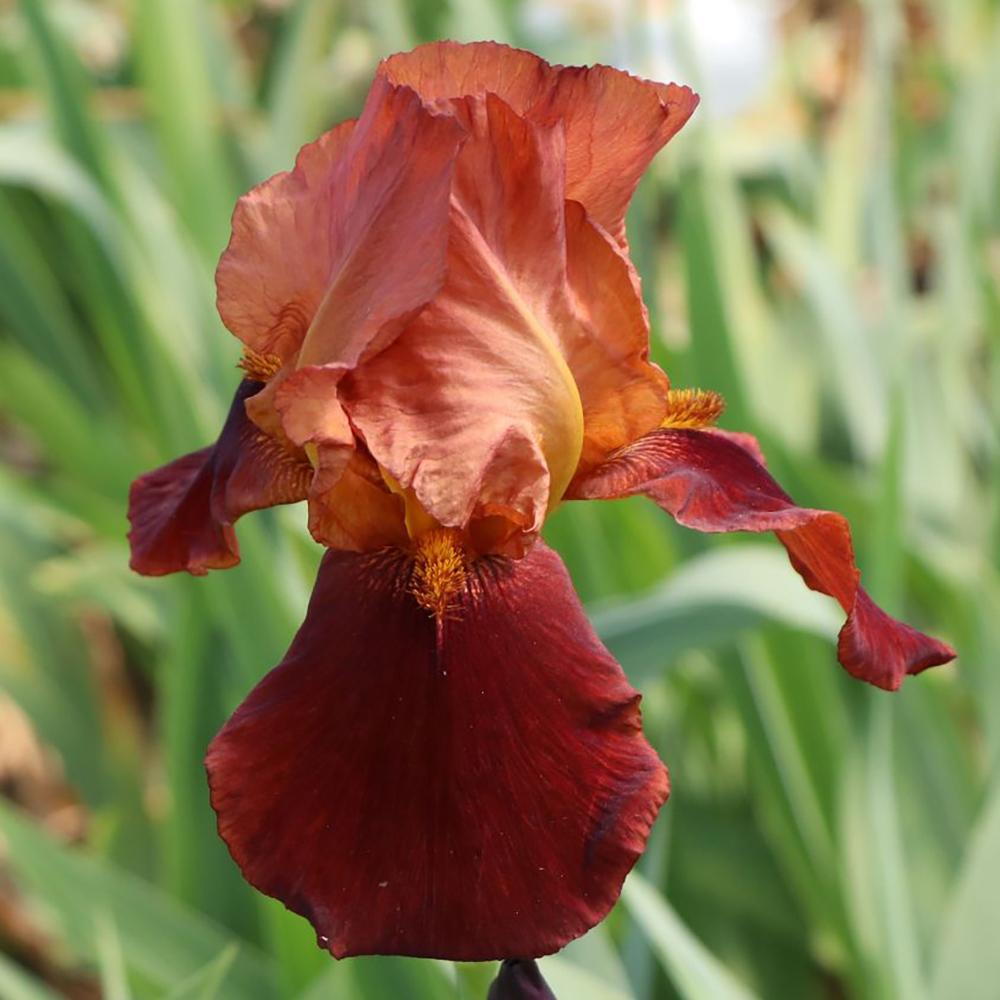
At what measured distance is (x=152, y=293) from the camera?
127cm

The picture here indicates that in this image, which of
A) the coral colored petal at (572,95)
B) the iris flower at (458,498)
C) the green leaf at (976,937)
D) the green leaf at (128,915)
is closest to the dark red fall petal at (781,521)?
the iris flower at (458,498)

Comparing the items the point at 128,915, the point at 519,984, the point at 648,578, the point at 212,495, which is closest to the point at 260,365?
the point at 212,495

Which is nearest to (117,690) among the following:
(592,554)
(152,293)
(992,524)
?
(152,293)

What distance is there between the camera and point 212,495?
0.60m

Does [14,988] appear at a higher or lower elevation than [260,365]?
lower

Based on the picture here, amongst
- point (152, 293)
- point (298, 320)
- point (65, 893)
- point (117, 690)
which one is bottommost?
point (117, 690)

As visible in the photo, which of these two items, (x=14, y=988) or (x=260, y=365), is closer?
(x=260, y=365)

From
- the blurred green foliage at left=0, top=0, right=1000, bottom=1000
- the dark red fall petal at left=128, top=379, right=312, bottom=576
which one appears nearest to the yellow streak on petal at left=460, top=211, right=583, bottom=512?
the dark red fall petal at left=128, top=379, right=312, bottom=576

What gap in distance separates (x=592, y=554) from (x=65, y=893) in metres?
0.46

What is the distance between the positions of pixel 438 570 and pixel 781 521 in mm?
126

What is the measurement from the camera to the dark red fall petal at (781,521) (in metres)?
0.54

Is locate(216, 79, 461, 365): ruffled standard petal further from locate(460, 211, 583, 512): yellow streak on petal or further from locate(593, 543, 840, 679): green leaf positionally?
locate(593, 543, 840, 679): green leaf

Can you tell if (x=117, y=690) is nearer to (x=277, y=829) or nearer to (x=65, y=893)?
(x=65, y=893)

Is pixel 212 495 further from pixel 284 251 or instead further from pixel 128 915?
pixel 128 915
